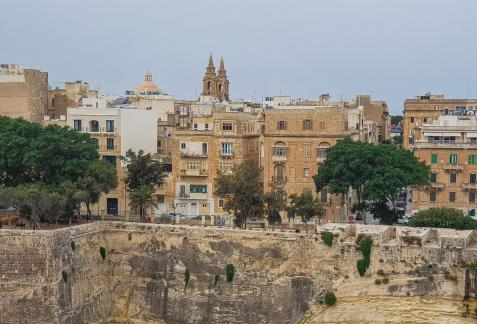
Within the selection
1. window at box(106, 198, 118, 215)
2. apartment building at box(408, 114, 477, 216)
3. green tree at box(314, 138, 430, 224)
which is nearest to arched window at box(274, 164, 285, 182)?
green tree at box(314, 138, 430, 224)

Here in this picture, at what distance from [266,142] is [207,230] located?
12.8 meters

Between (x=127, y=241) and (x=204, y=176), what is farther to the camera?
(x=204, y=176)

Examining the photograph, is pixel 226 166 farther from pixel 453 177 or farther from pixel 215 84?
pixel 215 84

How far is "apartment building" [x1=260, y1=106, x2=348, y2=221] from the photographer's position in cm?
5784

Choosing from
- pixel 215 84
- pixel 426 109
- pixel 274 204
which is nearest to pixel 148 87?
pixel 215 84

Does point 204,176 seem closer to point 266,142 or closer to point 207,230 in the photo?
point 266,142

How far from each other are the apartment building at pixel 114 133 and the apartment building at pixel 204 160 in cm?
334

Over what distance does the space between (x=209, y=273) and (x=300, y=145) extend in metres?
14.0

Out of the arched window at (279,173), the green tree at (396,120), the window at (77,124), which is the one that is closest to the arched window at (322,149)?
the arched window at (279,173)

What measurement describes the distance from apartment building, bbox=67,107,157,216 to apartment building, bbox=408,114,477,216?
58.9ft

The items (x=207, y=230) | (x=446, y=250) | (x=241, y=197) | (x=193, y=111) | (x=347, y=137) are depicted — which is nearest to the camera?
(x=446, y=250)

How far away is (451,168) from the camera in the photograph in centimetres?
A: 5806

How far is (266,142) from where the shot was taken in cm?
5856

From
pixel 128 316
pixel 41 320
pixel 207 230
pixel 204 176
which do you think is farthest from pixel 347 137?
pixel 41 320
